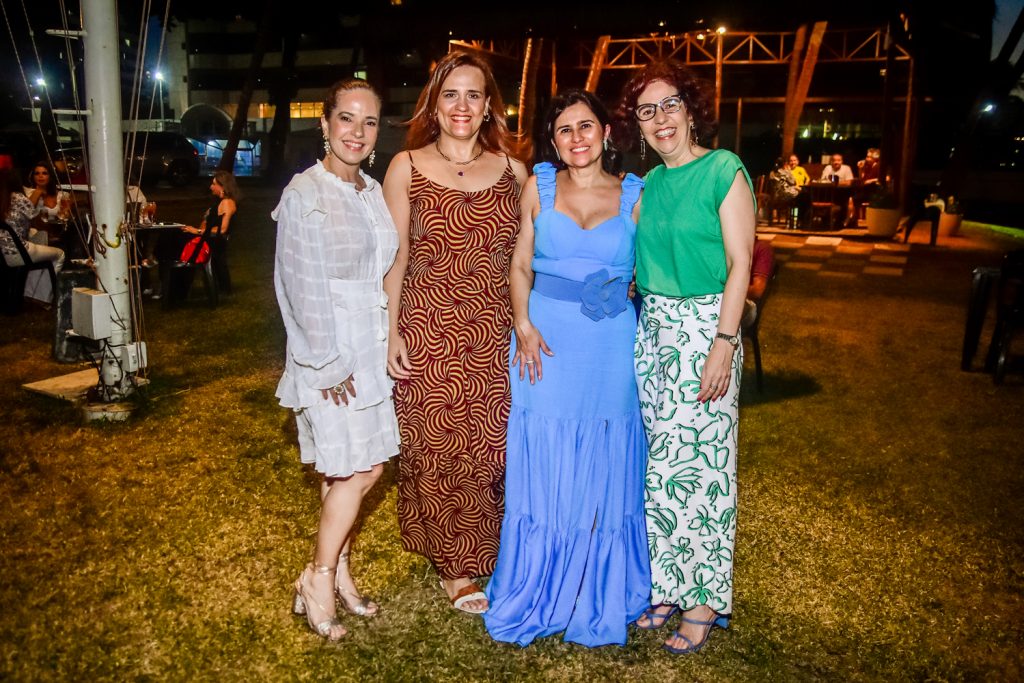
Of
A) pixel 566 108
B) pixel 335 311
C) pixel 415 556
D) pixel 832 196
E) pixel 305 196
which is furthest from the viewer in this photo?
pixel 832 196

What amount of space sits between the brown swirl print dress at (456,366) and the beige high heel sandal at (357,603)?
29cm

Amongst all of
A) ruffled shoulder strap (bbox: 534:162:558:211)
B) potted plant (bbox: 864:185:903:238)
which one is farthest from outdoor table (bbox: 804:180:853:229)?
ruffled shoulder strap (bbox: 534:162:558:211)

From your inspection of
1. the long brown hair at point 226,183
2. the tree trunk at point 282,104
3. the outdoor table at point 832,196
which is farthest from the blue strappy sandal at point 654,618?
the tree trunk at point 282,104

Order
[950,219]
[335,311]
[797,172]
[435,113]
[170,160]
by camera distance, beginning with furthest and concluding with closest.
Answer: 1. [170,160]
2. [797,172]
3. [950,219]
4. [435,113]
5. [335,311]

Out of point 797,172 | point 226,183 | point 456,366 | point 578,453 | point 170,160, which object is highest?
point 170,160

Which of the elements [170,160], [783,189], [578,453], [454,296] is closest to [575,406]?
[578,453]

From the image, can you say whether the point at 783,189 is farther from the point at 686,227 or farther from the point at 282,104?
the point at 282,104

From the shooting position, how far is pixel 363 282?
262 cm

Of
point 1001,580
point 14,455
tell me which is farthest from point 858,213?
point 14,455

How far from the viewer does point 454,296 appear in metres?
2.89

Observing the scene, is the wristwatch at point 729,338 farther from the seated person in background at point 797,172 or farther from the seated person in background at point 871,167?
the seated person in background at point 871,167

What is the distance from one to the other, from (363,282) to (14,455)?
312cm

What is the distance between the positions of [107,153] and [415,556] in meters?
3.12

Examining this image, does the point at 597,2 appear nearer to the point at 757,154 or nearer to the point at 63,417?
the point at 63,417
